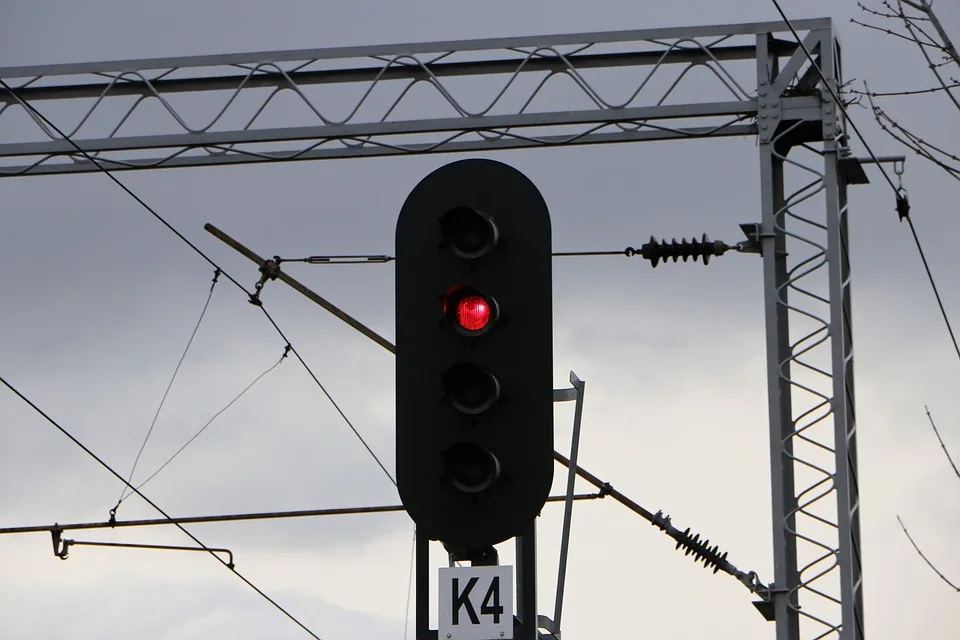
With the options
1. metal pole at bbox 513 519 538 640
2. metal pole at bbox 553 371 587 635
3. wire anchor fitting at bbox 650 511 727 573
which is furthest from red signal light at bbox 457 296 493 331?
wire anchor fitting at bbox 650 511 727 573

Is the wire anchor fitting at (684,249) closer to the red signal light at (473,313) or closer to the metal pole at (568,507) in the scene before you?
the metal pole at (568,507)

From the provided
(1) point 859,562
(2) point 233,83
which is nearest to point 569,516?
(1) point 859,562

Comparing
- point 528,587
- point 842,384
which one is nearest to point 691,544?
point 842,384

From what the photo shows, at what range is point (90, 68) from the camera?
40.3 feet

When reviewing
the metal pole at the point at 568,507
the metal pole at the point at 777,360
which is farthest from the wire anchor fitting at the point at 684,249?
the metal pole at the point at 568,507

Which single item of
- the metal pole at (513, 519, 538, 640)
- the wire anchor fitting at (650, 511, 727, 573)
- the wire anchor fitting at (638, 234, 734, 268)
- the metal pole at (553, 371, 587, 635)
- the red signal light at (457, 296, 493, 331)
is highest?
the wire anchor fitting at (638, 234, 734, 268)

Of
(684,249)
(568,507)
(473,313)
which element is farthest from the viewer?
(684,249)

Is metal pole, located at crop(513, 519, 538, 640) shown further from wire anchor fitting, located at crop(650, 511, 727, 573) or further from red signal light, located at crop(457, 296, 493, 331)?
wire anchor fitting, located at crop(650, 511, 727, 573)

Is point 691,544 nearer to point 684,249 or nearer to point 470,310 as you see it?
point 684,249

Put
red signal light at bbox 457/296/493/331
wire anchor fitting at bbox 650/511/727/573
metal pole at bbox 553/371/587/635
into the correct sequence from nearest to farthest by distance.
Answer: red signal light at bbox 457/296/493/331 → metal pole at bbox 553/371/587/635 → wire anchor fitting at bbox 650/511/727/573

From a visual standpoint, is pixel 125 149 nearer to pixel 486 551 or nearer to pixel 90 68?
pixel 90 68

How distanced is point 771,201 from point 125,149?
185 inches

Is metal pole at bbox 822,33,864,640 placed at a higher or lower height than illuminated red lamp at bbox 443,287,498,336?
higher

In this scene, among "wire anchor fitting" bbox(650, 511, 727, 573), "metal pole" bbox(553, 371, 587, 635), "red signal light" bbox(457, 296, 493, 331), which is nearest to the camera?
"red signal light" bbox(457, 296, 493, 331)
